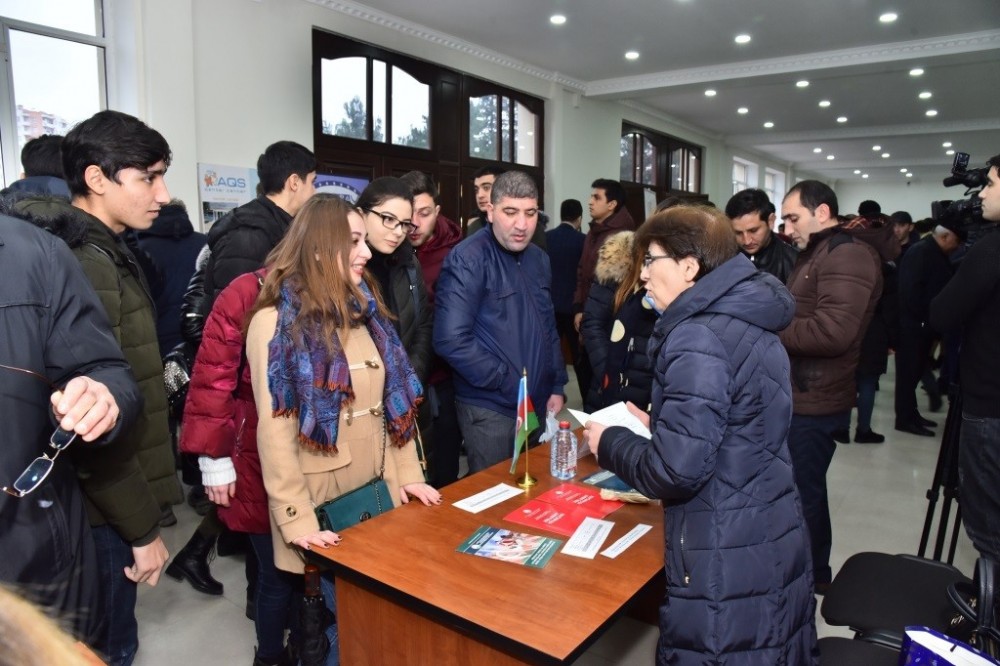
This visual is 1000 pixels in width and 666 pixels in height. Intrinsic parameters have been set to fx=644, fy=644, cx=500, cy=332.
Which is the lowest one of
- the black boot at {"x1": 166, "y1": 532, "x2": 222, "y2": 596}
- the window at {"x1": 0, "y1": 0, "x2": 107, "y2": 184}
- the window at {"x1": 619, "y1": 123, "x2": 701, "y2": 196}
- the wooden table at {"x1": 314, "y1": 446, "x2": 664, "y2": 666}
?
the black boot at {"x1": 166, "y1": 532, "x2": 222, "y2": 596}

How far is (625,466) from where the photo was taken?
141 cm

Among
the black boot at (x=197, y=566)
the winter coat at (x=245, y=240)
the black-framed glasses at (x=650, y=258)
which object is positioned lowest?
the black boot at (x=197, y=566)

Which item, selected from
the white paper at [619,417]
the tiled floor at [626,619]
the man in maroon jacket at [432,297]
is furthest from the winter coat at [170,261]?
the white paper at [619,417]

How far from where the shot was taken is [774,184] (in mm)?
17406

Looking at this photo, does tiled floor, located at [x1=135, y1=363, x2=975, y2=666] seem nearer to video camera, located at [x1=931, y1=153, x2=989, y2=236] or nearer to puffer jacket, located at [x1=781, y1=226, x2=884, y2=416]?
puffer jacket, located at [x1=781, y1=226, x2=884, y2=416]

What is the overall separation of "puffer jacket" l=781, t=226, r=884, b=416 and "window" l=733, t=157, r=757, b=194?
13119 millimetres

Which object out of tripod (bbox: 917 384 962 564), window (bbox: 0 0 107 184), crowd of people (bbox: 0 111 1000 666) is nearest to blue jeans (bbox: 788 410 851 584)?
crowd of people (bbox: 0 111 1000 666)

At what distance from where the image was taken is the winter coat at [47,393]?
1.00 meters

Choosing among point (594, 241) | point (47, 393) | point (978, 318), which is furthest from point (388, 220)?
point (594, 241)

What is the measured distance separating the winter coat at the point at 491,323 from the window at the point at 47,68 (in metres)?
3.68

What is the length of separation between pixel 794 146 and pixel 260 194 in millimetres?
14923

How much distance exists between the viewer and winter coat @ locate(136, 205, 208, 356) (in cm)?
333

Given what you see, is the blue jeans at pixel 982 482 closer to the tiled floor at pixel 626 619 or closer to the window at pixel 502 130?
the tiled floor at pixel 626 619

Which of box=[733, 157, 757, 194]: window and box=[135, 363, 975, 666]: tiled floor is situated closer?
box=[135, 363, 975, 666]: tiled floor
